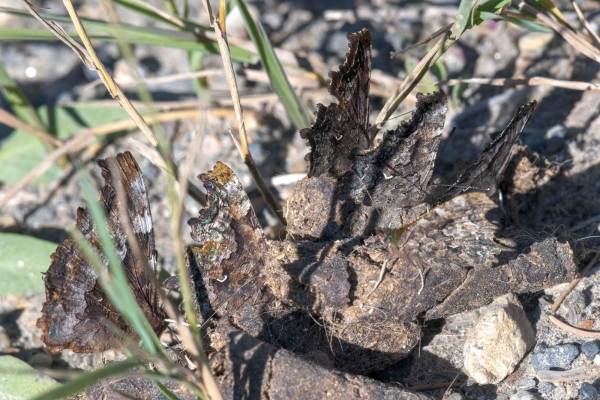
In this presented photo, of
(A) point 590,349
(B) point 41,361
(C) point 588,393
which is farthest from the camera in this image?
(B) point 41,361

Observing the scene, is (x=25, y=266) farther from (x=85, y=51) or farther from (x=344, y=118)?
(x=344, y=118)

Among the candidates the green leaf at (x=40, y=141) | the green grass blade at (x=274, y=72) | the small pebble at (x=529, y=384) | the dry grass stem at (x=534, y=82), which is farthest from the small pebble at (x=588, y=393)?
the green leaf at (x=40, y=141)

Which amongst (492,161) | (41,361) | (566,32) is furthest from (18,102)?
(566,32)

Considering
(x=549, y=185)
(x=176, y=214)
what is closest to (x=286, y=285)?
(x=176, y=214)

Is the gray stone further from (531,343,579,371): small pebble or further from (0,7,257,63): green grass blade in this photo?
(531,343,579,371): small pebble

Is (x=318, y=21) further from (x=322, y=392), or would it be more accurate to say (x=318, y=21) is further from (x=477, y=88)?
(x=322, y=392)

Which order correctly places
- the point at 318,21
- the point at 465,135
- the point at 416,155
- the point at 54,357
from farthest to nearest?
the point at 318,21 → the point at 465,135 → the point at 54,357 → the point at 416,155
